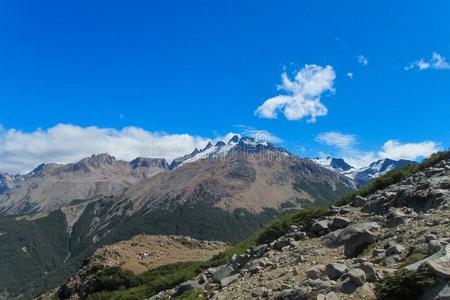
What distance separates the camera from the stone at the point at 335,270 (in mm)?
17156

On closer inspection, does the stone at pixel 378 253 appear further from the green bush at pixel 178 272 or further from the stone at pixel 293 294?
the green bush at pixel 178 272

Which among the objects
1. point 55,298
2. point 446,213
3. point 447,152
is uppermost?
point 447,152

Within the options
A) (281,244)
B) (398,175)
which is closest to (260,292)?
(281,244)

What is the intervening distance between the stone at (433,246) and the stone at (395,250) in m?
1.98

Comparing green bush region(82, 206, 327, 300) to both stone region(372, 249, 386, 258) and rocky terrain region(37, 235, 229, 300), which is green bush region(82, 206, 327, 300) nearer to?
rocky terrain region(37, 235, 229, 300)

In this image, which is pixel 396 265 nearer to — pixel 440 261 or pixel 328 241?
pixel 440 261

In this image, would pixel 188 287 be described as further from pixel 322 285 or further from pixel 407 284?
pixel 407 284

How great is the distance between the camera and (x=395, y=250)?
18.4 meters

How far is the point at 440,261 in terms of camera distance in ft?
46.0

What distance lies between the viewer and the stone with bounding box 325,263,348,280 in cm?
1716

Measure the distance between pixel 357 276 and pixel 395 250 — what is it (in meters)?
3.55

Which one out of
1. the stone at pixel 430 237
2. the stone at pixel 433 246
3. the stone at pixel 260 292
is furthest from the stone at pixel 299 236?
the stone at pixel 433 246

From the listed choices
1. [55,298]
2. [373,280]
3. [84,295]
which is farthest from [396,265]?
[55,298]

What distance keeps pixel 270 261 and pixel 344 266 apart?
8542 millimetres
